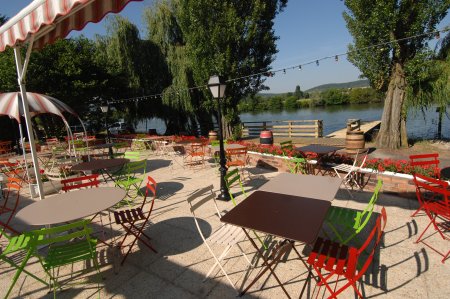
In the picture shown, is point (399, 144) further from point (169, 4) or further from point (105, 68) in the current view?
point (105, 68)

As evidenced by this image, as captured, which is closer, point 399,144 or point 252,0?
point 399,144

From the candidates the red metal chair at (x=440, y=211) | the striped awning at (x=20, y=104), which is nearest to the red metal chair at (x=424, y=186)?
the red metal chair at (x=440, y=211)

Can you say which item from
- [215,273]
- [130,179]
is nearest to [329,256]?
[215,273]

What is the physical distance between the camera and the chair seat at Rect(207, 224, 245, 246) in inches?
106

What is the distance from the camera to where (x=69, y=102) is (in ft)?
50.9

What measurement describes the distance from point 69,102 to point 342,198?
16502 mm

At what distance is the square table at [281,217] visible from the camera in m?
2.17

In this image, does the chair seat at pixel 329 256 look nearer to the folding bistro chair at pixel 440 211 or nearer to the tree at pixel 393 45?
the folding bistro chair at pixel 440 211

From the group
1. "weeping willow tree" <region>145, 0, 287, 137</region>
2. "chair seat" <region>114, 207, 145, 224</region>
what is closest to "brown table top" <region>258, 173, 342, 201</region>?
"chair seat" <region>114, 207, 145, 224</region>

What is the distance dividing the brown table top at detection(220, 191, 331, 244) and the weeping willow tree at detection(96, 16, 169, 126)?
49.4 ft

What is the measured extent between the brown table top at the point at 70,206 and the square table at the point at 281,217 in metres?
1.57

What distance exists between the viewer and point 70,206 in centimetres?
301

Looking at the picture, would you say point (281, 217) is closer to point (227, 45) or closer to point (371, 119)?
point (227, 45)

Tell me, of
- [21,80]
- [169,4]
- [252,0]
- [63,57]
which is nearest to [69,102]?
[63,57]
